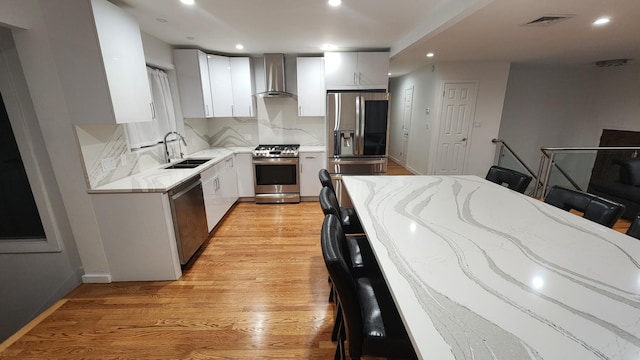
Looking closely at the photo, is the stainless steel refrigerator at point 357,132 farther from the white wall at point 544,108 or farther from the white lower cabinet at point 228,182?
the white wall at point 544,108

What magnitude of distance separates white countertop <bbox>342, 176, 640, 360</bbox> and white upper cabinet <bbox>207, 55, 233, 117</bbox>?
3.09m

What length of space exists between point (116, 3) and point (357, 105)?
9.08ft

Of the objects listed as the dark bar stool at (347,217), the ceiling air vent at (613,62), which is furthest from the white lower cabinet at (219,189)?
the ceiling air vent at (613,62)

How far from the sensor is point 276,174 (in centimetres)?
397

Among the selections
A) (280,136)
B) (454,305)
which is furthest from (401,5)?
(280,136)

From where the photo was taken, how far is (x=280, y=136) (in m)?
4.39

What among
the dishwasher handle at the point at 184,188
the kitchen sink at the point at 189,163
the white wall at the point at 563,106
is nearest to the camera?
the dishwasher handle at the point at 184,188

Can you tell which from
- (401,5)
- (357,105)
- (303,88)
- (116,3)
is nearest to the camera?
(116,3)

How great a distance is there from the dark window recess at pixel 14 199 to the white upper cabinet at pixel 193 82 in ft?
5.87

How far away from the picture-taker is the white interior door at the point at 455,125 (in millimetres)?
4656

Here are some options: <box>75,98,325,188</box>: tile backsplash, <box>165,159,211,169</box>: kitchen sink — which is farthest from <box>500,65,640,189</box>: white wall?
<box>165,159,211,169</box>: kitchen sink

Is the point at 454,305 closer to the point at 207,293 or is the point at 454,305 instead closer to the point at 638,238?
the point at 638,238

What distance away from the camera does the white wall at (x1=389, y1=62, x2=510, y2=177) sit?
456 cm

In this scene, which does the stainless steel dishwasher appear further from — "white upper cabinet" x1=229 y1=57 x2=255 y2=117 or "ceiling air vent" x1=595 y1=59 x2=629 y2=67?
"ceiling air vent" x1=595 y1=59 x2=629 y2=67
